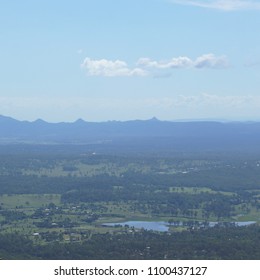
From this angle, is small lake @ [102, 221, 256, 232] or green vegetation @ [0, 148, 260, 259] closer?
green vegetation @ [0, 148, 260, 259]

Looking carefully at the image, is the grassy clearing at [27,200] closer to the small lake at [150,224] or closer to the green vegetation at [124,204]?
the green vegetation at [124,204]

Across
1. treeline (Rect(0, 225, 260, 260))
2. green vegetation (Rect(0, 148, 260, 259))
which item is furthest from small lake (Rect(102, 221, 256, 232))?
treeline (Rect(0, 225, 260, 260))

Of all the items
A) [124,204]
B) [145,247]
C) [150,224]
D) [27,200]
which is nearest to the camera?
[145,247]

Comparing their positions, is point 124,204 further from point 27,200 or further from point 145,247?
point 145,247

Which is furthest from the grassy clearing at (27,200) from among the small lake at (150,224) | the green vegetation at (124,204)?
the small lake at (150,224)

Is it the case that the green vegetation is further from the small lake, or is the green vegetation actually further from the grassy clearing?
the small lake

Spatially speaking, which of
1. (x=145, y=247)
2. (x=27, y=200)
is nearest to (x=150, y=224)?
(x=145, y=247)

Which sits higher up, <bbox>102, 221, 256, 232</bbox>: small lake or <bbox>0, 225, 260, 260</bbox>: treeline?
<bbox>0, 225, 260, 260</bbox>: treeline

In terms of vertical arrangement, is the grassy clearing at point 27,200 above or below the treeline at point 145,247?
below

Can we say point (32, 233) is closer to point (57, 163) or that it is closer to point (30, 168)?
point (30, 168)
